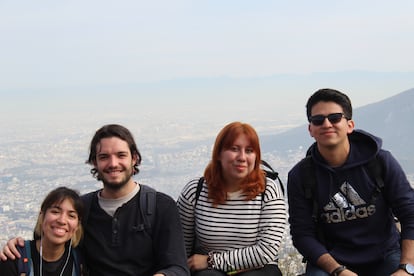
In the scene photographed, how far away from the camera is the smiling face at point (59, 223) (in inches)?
170

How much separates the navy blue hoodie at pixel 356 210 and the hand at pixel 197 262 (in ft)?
3.09

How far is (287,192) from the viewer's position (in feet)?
16.5

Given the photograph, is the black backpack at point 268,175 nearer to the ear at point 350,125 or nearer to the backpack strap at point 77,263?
the ear at point 350,125

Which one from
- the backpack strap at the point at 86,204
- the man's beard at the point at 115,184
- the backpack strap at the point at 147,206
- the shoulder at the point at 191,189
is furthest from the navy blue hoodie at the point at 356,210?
the backpack strap at the point at 86,204

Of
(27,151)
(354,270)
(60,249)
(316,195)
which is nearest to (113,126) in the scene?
(60,249)

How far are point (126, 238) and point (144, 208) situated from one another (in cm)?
31

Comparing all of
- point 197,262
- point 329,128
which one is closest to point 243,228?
point 197,262

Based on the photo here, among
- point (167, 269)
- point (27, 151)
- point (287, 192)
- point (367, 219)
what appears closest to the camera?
point (167, 269)

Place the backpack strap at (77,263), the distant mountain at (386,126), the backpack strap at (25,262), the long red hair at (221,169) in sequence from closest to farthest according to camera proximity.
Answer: the backpack strap at (25,262)
the backpack strap at (77,263)
the long red hair at (221,169)
the distant mountain at (386,126)

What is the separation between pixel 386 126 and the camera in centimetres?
9375

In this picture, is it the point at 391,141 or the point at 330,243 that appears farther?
the point at 391,141

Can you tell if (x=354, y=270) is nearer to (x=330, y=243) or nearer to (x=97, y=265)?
(x=330, y=243)

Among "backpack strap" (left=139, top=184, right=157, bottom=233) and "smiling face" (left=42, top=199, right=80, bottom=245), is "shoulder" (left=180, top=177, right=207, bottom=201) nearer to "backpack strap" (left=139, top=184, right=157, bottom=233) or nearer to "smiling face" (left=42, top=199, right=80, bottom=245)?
"backpack strap" (left=139, top=184, right=157, bottom=233)

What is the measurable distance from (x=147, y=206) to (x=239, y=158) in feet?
3.30
